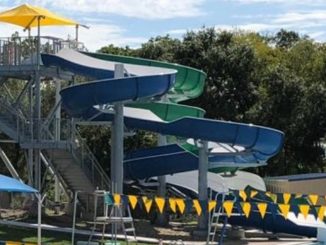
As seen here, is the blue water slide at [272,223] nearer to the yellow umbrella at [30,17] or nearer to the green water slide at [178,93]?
the green water slide at [178,93]

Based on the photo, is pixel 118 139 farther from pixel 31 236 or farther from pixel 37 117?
pixel 37 117

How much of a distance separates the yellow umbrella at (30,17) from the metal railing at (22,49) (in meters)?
0.93

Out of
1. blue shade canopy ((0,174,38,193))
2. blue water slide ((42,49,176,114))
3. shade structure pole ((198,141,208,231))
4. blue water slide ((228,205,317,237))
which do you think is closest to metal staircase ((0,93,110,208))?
blue water slide ((42,49,176,114))

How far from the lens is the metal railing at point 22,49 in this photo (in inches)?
1192

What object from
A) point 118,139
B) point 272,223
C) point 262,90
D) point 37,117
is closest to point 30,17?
point 37,117

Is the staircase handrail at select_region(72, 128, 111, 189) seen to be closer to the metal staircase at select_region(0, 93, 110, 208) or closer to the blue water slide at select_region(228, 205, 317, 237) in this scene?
the metal staircase at select_region(0, 93, 110, 208)

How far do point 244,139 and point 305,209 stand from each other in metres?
5.35

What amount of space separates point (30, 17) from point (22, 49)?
1592mm

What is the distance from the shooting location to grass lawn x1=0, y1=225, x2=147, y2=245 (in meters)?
23.0

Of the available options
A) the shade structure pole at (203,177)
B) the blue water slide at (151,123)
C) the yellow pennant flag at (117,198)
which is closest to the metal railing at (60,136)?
the blue water slide at (151,123)

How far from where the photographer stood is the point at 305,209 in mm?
20203

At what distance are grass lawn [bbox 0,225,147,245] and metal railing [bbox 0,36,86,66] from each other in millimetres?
7385

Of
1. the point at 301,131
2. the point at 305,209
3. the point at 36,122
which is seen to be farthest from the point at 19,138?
the point at 301,131

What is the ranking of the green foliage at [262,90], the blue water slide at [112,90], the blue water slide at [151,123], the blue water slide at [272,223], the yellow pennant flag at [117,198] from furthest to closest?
the green foliage at [262,90], the blue water slide at [272,223], the blue water slide at [151,123], the blue water slide at [112,90], the yellow pennant flag at [117,198]
